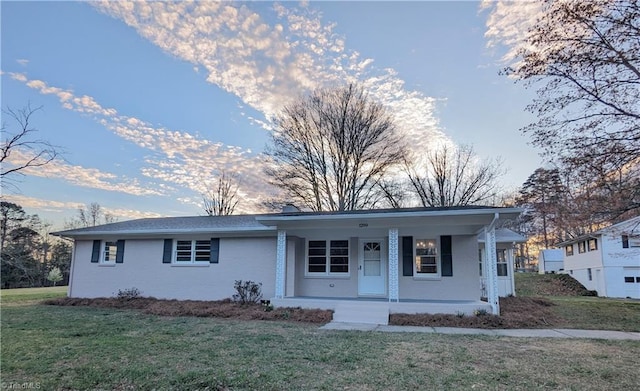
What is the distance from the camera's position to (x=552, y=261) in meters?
33.7

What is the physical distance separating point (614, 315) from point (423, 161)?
1653cm

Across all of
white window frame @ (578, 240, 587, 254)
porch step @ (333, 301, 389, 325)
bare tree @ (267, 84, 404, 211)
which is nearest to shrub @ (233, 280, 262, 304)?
porch step @ (333, 301, 389, 325)

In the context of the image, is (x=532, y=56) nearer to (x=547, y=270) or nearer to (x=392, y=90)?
(x=392, y=90)

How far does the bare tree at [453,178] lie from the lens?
26267 mm

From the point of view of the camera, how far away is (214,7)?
442 inches

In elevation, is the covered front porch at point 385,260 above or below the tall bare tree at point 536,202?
below

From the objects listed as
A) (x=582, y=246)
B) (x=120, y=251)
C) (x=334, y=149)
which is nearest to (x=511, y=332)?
(x=120, y=251)

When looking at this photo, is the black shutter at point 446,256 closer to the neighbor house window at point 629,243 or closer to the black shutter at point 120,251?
the black shutter at point 120,251

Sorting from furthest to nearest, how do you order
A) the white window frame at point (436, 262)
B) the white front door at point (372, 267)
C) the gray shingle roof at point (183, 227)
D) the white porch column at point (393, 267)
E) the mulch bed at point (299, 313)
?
the gray shingle roof at point (183, 227)
the white front door at point (372, 267)
the white window frame at point (436, 262)
the white porch column at point (393, 267)
the mulch bed at point (299, 313)

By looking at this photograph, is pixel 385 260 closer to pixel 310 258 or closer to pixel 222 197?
pixel 310 258

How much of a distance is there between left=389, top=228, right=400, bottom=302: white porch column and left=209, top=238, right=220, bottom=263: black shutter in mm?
6275

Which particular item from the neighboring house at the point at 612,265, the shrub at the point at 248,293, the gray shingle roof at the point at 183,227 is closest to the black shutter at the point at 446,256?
the gray shingle roof at the point at 183,227

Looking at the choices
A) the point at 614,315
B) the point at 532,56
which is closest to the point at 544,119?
the point at 532,56

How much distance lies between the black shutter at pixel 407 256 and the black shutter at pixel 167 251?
8547 mm
